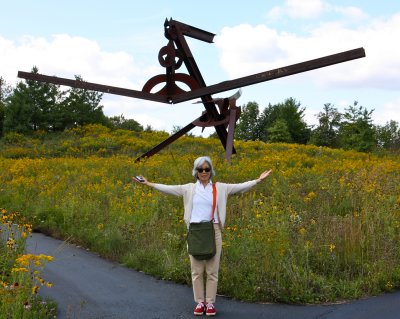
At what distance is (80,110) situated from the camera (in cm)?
3516

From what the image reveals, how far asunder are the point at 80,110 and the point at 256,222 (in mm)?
28842

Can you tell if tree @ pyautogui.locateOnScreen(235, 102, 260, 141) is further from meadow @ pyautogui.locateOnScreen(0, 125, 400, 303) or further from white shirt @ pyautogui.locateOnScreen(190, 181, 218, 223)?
white shirt @ pyautogui.locateOnScreen(190, 181, 218, 223)

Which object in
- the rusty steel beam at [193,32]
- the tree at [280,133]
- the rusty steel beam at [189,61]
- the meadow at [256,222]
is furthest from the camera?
the tree at [280,133]

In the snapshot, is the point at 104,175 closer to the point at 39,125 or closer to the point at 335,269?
the point at 335,269

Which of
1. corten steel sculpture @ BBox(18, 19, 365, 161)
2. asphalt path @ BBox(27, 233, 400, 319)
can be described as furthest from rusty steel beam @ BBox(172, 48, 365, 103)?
asphalt path @ BBox(27, 233, 400, 319)

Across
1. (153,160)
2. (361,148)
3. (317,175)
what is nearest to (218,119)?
(317,175)

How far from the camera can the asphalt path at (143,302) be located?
575 centimetres

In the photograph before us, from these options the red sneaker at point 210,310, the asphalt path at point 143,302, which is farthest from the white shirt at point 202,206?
the asphalt path at point 143,302

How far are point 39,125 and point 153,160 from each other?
62.7 ft

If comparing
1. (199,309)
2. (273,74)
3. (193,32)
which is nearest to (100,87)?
(193,32)

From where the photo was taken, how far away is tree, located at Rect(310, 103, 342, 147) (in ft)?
181

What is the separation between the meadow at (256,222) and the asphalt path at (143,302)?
236 millimetres

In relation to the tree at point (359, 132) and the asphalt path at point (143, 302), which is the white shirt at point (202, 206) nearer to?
the asphalt path at point (143, 302)

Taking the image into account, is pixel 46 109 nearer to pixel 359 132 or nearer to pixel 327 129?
pixel 359 132
